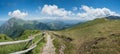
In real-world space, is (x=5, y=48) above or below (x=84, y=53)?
above

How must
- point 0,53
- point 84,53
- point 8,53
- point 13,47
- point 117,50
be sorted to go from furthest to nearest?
point 84,53
point 117,50
point 13,47
point 8,53
point 0,53

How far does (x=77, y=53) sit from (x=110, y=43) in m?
5.06

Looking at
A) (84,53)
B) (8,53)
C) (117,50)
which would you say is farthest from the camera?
(84,53)

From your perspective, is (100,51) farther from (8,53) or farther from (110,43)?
(8,53)

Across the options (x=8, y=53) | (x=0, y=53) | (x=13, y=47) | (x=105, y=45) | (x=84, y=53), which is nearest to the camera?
(x=0, y=53)

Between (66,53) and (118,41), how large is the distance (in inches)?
299

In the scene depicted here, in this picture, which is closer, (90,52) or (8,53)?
(8,53)

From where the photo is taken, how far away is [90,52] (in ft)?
99.5

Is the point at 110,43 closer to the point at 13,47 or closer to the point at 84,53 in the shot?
the point at 84,53

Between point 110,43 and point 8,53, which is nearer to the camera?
point 8,53

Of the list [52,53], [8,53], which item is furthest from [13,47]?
[52,53]

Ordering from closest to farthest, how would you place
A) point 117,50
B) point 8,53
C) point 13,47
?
point 8,53
point 13,47
point 117,50

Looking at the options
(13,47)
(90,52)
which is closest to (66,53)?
(90,52)

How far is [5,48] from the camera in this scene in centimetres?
1383
